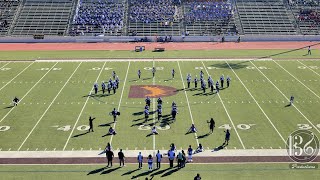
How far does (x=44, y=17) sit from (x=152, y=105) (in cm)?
4386

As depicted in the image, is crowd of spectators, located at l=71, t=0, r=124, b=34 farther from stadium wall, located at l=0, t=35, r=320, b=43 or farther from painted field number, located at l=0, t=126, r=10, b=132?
painted field number, located at l=0, t=126, r=10, b=132

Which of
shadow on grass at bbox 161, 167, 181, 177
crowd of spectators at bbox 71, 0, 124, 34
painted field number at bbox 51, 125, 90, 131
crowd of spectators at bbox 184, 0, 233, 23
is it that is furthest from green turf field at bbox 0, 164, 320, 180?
crowd of spectators at bbox 184, 0, 233, 23

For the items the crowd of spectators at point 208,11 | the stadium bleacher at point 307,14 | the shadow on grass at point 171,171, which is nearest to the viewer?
the shadow on grass at point 171,171

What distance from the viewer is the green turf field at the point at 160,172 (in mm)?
19141

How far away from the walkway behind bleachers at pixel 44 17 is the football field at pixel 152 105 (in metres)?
21.0

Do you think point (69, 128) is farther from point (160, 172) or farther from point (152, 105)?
point (160, 172)

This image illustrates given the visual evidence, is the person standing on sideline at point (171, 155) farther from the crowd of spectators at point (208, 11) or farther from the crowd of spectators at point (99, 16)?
the crowd of spectators at point (208, 11)

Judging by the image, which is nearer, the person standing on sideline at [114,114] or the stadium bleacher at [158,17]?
the person standing on sideline at [114,114]

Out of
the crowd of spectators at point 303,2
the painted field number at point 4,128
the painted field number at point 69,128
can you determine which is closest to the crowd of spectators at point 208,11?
the crowd of spectators at point 303,2

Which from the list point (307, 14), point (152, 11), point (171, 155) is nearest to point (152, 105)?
point (171, 155)

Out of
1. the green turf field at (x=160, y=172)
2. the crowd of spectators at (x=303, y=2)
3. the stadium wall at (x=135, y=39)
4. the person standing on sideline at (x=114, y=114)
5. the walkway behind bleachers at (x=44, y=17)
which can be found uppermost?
the crowd of spectators at (x=303, y=2)

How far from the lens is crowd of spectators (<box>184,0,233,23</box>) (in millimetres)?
66812

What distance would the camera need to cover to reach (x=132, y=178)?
18969 millimetres

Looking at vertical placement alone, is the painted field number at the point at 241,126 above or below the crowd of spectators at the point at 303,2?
below
